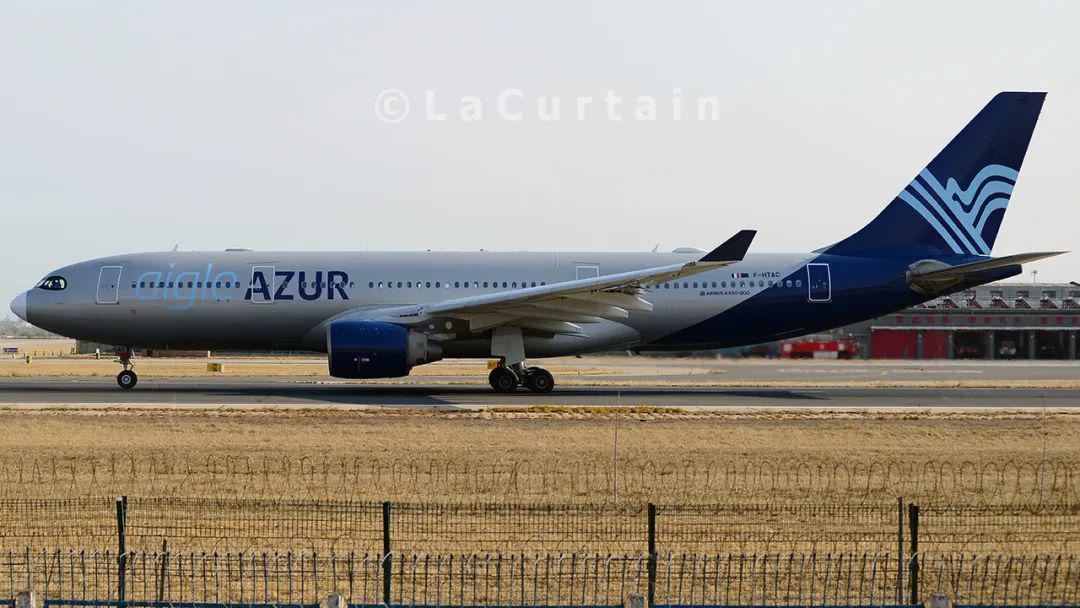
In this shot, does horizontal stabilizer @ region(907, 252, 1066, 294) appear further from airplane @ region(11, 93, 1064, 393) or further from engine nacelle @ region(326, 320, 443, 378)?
engine nacelle @ region(326, 320, 443, 378)

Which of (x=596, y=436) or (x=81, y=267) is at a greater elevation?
(x=81, y=267)

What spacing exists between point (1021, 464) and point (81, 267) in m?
25.6

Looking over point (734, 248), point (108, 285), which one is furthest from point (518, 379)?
point (108, 285)

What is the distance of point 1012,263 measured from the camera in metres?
28.9

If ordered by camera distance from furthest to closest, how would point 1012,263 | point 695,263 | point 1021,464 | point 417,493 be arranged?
point 1012,263 → point 695,263 → point 1021,464 → point 417,493

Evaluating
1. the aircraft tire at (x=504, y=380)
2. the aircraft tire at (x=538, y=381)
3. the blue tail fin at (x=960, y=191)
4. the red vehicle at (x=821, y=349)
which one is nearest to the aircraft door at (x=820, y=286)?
the blue tail fin at (x=960, y=191)

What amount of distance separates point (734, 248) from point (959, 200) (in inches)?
395

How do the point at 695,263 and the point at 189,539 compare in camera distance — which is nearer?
the point at 189,539

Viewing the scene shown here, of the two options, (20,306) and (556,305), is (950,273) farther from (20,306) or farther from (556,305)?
(20,306)

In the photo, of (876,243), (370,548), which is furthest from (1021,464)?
(876,243)

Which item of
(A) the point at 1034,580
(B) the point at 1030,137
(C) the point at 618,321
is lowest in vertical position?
(A) the point at 1034,580

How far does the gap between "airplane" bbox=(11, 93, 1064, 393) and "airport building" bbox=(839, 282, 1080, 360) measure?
44470mm

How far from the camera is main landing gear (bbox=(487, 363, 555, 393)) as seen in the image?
30.6m

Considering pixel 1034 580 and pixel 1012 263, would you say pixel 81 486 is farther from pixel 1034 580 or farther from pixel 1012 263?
pixel 1012 263
